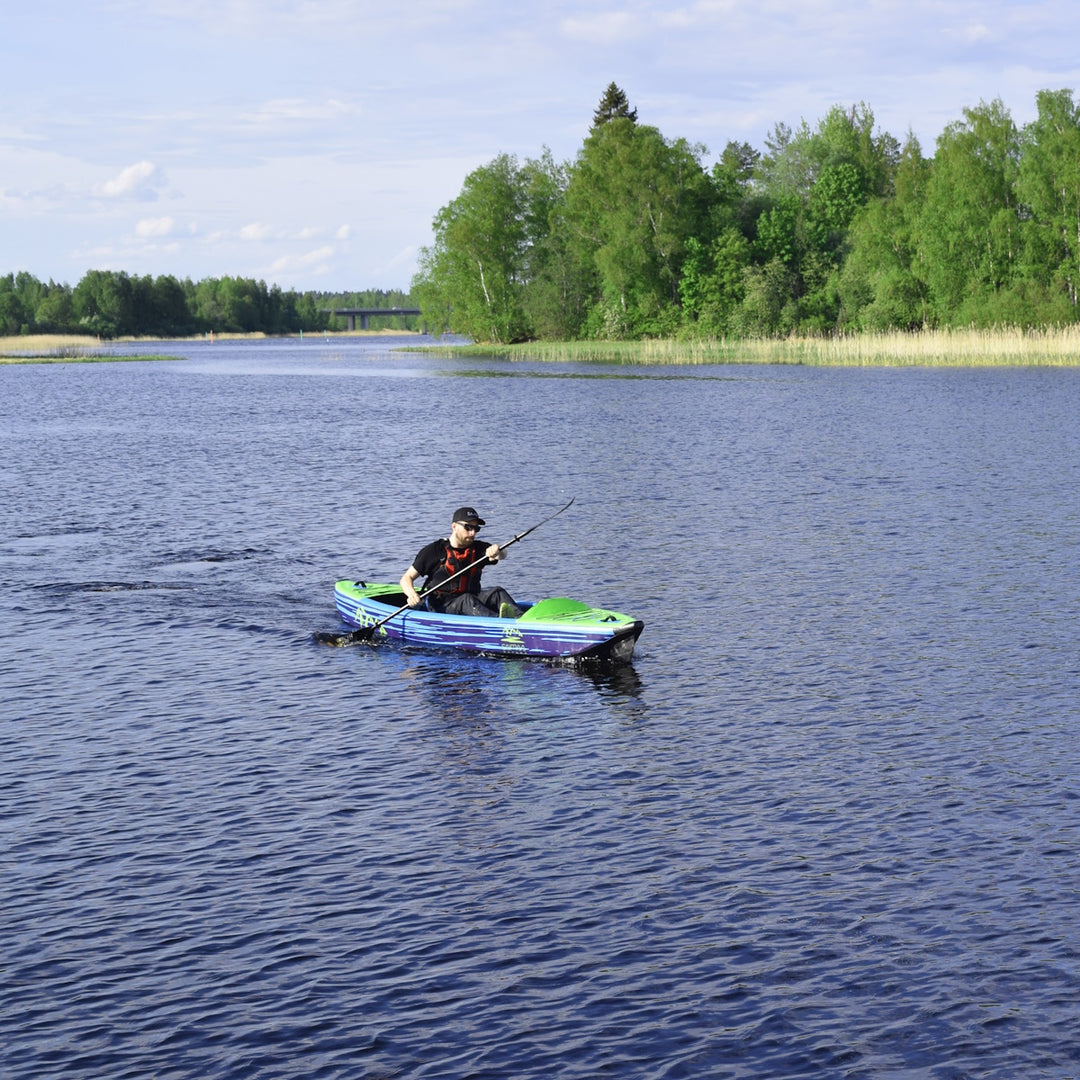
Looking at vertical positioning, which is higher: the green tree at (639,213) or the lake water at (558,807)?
the green tree at (639,213)

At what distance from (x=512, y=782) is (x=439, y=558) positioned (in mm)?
5270

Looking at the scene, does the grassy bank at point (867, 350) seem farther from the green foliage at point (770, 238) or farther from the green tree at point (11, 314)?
the green tree at point (11, 314)

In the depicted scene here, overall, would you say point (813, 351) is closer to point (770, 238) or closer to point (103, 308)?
point (770, 238)

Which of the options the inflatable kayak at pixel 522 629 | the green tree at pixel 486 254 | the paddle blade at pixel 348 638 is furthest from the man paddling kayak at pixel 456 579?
the green tree at pixel 486 254

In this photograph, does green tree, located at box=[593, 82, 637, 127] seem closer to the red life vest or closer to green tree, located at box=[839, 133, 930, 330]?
green tree, located at box=[839, 133, 930, 330]

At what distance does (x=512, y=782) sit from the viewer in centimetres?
1138

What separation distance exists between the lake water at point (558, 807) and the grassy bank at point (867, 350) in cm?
3859

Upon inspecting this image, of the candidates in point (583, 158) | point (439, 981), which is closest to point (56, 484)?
point (439, 981)

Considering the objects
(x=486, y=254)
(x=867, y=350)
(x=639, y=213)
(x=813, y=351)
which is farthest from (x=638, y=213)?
(x=867, y=350)

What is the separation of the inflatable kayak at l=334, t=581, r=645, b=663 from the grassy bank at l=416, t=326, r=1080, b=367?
167 ft

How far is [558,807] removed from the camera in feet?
35.1

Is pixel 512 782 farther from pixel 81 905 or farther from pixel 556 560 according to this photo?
pixel 556 560

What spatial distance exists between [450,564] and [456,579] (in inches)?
7.9

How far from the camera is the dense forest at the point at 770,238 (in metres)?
75.8
